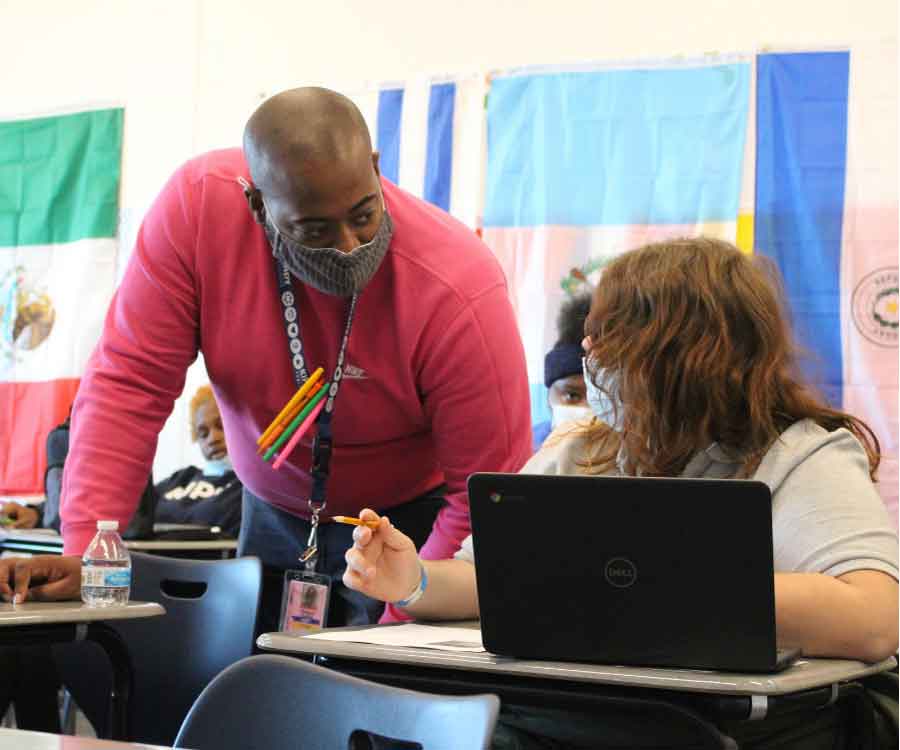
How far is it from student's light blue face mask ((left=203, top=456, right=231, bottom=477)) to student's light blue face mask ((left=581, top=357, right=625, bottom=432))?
303cm

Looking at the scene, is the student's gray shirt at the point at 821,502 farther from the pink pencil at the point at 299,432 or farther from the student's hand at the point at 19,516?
the student's hand at the point at 19,516

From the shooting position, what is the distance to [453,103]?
463 cm

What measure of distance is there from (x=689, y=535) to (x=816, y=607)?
0.22 m

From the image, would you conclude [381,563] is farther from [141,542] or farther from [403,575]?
[141,542]

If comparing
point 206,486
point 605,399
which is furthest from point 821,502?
point 206,486

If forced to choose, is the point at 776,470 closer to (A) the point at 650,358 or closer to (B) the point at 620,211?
(A) the point at 650,358

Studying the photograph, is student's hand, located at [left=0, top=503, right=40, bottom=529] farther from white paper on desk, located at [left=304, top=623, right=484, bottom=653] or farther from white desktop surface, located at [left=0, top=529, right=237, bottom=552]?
white paper on desk, located at [left=304, top=623, right=484, bottom=653]

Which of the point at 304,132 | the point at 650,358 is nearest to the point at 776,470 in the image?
the point at 650,358

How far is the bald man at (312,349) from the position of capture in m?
1.93

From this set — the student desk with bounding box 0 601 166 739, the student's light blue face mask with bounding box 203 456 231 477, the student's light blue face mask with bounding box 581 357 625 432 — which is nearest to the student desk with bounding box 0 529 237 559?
the student's light blue face mask with bounding box 203 456 231 477

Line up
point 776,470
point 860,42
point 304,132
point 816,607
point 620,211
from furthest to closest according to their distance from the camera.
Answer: point 620,211
point 860,42
point 304,132
point 776,470
point 816,607

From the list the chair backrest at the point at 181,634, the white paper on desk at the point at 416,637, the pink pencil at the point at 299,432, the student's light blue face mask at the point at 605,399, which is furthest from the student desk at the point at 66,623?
the student's light blue face mask at the point at 605,399

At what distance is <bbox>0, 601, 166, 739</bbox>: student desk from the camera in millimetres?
1687

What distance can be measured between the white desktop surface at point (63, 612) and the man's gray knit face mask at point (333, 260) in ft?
1.74
